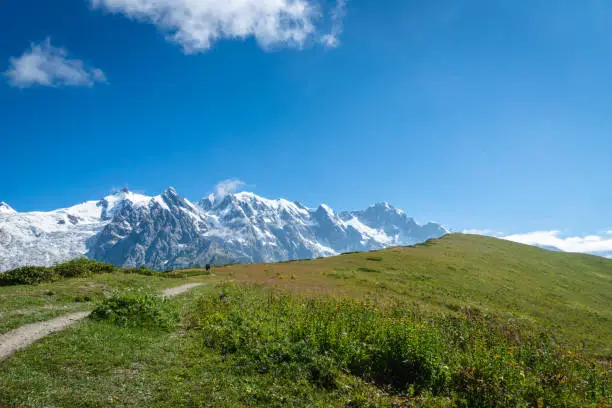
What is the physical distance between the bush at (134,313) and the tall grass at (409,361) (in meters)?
1.72

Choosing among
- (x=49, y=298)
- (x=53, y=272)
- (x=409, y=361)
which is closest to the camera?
(x=409, y=361)

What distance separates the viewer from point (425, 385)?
12.7 metres

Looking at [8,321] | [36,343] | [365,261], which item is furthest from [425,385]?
[365,261]

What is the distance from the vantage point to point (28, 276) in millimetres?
29406

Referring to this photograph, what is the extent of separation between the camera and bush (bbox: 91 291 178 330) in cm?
1758

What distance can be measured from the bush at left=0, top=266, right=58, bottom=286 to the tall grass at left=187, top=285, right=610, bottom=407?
65.3 feet

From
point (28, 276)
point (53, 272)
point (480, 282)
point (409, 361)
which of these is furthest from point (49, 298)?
point (480, 282)

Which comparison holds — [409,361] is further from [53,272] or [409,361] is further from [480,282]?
[480,282]

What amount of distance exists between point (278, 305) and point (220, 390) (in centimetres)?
1206

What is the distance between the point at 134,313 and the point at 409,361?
1396cm

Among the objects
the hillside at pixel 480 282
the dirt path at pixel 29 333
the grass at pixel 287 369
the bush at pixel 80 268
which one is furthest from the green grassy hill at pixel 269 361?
the hillside at pixel 480 282

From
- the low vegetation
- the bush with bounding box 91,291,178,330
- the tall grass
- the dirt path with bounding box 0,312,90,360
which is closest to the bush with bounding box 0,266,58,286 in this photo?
the low vegetation

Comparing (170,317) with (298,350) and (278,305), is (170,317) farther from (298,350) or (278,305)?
(298,350)

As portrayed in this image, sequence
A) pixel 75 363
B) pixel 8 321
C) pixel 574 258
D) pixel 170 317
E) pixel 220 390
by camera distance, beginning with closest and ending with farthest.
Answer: pixel 220 390 → pixel 75 363 → pixel 8 321 → pixel 170 317 → pixel 574 258
